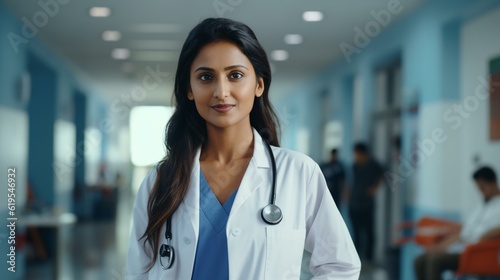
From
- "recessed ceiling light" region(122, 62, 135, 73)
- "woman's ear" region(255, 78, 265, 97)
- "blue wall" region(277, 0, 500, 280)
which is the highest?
"recessed ceiling light" region(122, 62, 135, 73)

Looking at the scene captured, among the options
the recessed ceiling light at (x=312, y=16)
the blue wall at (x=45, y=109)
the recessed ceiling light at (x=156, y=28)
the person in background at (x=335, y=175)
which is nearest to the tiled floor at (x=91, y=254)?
the blue wall at (x=45, y=109)

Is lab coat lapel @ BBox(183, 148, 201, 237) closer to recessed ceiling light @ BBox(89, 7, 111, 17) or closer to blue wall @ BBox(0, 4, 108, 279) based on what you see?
recessed ceiling light @ BBox(89, 7, 111, 17)

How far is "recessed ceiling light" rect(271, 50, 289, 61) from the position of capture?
8.02 metres

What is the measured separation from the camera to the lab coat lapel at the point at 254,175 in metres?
1.26

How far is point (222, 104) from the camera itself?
1.26 metres

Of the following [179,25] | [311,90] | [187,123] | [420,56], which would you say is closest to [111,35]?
[179,25]

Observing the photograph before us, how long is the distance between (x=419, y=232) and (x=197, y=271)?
4.48 m

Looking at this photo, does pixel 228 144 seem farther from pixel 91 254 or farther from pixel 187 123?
pixel 91 254

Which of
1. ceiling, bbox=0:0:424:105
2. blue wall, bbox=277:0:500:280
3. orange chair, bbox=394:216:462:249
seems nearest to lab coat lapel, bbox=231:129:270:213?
blue wall, bbox=277:0:500:280

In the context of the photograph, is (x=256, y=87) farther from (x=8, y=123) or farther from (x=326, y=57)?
(x=326, y=57)

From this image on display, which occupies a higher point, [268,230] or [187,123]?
[187,123]

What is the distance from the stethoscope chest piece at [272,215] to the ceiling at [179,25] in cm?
371

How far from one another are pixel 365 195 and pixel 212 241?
614 centimetres

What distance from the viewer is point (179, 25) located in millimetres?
6656
